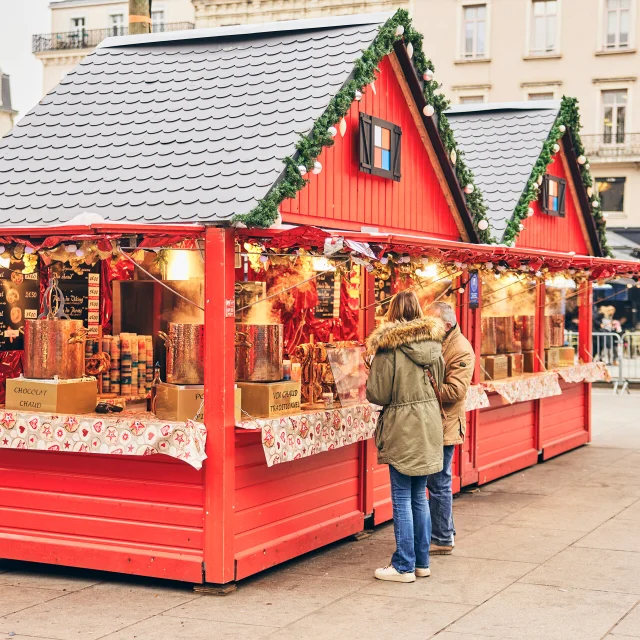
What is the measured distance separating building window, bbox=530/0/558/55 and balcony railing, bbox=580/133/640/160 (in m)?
3.65

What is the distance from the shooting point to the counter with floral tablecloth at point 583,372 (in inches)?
551

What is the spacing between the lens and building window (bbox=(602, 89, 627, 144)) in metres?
40.9

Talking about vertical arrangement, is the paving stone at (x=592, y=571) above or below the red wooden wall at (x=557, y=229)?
below

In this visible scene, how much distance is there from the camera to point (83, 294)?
9.03 m

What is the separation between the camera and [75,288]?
9008 mm

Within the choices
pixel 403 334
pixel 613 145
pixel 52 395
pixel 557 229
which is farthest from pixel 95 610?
pixel 613 145

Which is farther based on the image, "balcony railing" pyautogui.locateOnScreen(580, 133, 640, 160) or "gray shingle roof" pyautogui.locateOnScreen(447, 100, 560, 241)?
"balcony railing" pyautogui.locateOnScreen(580, 133, 640, 160)

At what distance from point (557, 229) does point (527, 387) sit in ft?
10.0

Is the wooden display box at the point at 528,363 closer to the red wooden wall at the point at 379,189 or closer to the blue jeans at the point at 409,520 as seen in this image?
the red wooden wall at the point at 379,189

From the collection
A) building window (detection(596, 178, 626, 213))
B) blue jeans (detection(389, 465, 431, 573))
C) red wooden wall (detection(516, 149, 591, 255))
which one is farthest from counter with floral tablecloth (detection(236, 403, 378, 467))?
building window (detection(596, 178, 626, 213))

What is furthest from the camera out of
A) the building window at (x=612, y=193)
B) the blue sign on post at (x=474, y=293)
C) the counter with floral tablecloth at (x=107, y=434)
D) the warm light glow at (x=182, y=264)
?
the building window at (x=612, y=193)

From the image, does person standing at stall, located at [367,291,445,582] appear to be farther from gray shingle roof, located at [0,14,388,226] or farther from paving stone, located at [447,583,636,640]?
gray shingle roof, located at [0,14,388,226]

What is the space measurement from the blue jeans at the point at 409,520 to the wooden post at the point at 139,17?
253 inches

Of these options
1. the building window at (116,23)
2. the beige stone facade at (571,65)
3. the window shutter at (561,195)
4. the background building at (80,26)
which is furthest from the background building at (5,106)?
the window shutter at (561,195)
